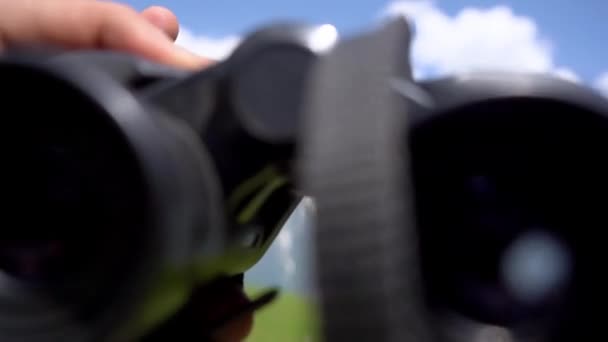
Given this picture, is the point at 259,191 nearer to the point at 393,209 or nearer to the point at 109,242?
the point at 109,242

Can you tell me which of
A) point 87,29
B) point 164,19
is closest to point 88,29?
point 87,29

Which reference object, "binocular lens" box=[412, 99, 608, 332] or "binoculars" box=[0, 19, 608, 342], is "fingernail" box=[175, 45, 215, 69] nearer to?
"binoculars" box=[0, 19, 608, 342]

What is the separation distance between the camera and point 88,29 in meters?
0.65

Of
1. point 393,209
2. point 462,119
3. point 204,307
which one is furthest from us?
point 204,307

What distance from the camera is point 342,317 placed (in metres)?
0.22

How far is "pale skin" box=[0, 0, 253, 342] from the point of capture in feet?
1.98

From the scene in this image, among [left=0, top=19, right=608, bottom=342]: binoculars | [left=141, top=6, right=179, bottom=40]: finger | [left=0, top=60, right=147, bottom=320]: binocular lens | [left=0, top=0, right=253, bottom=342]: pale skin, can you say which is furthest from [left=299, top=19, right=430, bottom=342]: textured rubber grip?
[left=141, top=6, right=179, bottom=40]: finger

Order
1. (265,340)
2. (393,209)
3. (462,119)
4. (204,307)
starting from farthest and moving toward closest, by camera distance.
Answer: (265,340) → (204,307) → (462,119) → (393,209)

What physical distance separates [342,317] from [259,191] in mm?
207

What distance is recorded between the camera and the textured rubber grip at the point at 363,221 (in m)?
0.21

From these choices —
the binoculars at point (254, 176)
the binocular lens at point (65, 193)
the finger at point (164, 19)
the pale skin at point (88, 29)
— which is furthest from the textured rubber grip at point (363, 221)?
the finger at point (164, 19)

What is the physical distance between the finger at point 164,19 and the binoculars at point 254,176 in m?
0.39

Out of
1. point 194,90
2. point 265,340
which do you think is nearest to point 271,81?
point 194,90

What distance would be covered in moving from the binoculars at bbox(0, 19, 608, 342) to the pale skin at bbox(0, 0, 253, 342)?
0.22 m
